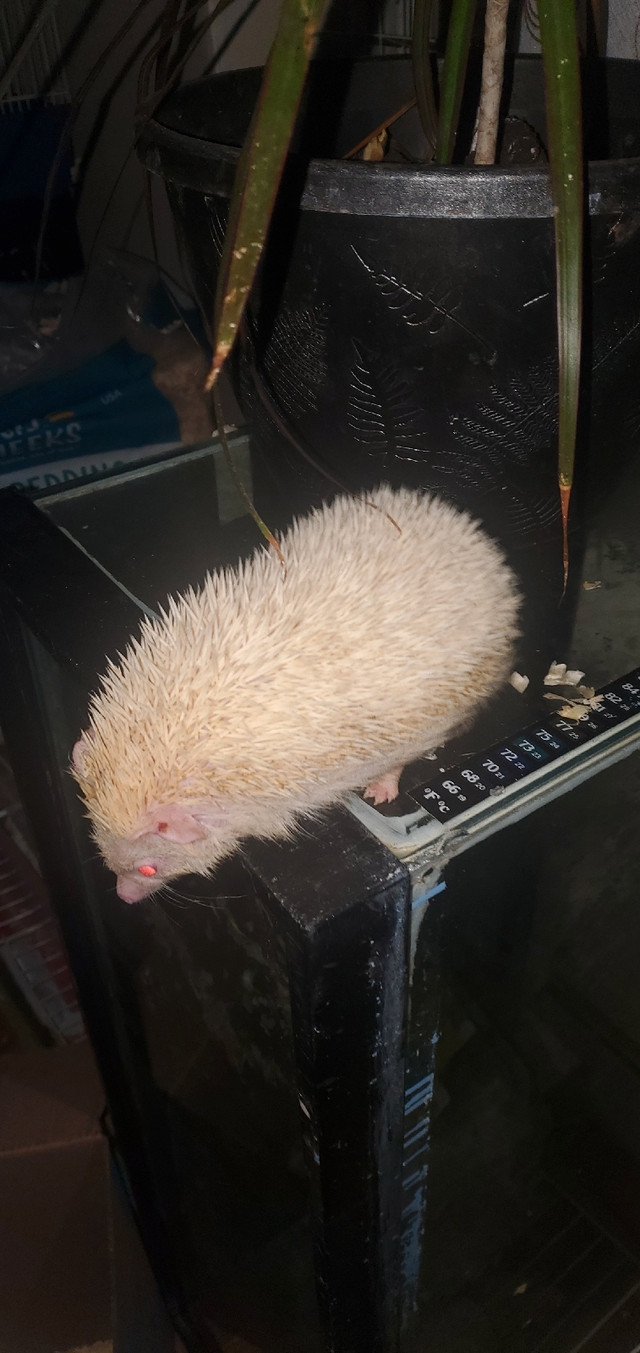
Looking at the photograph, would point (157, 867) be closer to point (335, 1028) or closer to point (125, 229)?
point (335, 1028)

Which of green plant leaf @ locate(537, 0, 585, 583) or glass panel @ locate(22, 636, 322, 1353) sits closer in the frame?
green plant leaf @ locate(537, 0, 585, 583)

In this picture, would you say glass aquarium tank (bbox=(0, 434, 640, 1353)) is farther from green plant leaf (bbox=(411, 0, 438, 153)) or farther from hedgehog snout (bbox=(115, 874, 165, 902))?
green plant leaf (bbox=(411, 0, 438, 153))

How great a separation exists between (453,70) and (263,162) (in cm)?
24

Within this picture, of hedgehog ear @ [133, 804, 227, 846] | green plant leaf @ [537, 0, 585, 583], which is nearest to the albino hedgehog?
hedgehog ear @ [133, 804, 227, 846]

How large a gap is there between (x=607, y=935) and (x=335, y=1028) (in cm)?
32

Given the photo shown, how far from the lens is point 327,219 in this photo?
1.53ft

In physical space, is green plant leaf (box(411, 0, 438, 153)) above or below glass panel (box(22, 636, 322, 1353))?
above

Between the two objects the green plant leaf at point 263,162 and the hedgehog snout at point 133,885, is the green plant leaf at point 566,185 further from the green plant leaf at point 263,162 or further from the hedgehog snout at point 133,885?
the hedgehog snout at point 133,885

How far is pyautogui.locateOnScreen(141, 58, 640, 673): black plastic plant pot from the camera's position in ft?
1.46

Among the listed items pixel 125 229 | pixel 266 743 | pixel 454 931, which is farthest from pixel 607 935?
pixel 125 229

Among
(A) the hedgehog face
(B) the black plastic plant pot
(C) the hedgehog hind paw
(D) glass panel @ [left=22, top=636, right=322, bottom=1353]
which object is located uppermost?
(B) the black plastic plant pot

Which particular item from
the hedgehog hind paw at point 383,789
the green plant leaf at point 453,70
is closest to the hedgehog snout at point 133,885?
the hedgehog hind paw at point 383,789

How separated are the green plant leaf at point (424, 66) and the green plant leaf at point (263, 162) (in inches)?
9.0

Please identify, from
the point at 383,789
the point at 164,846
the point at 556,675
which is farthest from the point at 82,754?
the point at 556,675
